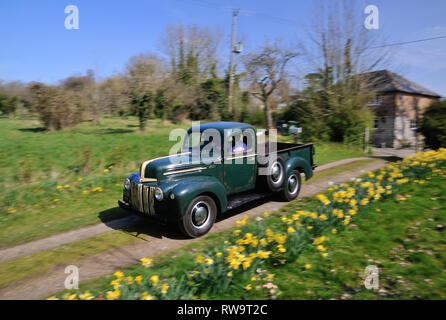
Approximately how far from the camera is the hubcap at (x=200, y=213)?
5.32 m

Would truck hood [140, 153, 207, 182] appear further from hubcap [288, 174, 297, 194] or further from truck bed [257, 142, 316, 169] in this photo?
hubcap [288, 174, 297, 194]

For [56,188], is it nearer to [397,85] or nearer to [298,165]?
[298,165]

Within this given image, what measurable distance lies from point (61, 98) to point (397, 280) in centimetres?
2040

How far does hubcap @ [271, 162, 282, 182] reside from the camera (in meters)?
6.82

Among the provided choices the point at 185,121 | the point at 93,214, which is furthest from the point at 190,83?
the point at 93,214

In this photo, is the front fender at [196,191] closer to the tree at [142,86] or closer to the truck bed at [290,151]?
the truck bed at [290,151]

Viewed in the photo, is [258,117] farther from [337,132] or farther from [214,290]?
[214,290]

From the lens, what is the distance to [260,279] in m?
3.78

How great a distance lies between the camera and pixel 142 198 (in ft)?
17.8

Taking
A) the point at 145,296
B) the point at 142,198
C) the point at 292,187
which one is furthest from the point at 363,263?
the point at 142,198

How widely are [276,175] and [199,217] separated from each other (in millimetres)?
2444

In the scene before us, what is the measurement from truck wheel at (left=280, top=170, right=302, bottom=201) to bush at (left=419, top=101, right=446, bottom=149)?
1141cm

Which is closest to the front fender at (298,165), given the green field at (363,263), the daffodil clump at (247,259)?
the daffodil clump at (247,259)

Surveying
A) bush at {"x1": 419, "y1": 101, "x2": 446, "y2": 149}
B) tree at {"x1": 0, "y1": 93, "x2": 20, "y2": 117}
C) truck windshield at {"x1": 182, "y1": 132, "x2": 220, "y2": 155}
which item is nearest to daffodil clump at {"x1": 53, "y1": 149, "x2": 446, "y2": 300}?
truck windshield at {"x1": 182, "y1": 132, "x2": 220, "y2": 155}
